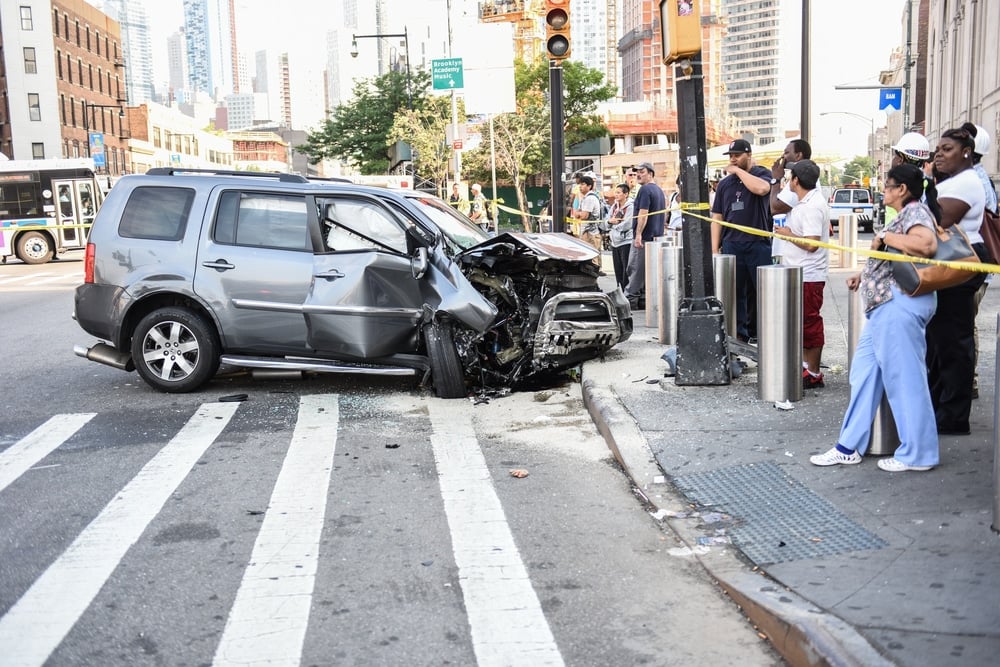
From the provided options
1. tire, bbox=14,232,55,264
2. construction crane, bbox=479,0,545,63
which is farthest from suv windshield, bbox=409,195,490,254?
construction crane, bbox=479,0,545,63

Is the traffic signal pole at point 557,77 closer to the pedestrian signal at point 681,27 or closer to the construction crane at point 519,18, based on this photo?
the pedestrian signal at point 681,27

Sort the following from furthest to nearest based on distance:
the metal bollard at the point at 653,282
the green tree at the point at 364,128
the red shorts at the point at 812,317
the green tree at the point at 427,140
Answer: the green tree at the point at 364,128
the green tree at the point at 427,140
the metal bollard at the point at 653,282
the red shorts at the point at 812,317

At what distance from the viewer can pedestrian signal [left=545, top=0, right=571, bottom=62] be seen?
1299cm

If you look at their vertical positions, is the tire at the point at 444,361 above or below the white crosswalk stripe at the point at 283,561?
above

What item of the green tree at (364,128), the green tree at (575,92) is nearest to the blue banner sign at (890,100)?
the green tree at (364,128)

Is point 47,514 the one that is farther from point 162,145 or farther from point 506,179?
point 162,145

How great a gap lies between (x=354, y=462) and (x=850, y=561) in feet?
11.5

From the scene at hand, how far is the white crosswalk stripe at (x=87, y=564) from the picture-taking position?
4.23m

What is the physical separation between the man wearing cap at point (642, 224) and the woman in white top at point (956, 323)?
685 centimetres

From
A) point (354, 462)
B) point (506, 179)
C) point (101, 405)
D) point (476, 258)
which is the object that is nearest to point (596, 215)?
Result: point (476, 258)

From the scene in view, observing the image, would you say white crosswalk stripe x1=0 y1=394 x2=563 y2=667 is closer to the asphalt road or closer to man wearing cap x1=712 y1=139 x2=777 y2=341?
the asphalt road

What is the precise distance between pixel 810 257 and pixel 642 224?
579cm

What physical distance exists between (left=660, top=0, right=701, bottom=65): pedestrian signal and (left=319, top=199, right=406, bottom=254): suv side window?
2.78 m

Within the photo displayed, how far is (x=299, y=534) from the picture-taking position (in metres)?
5.54
